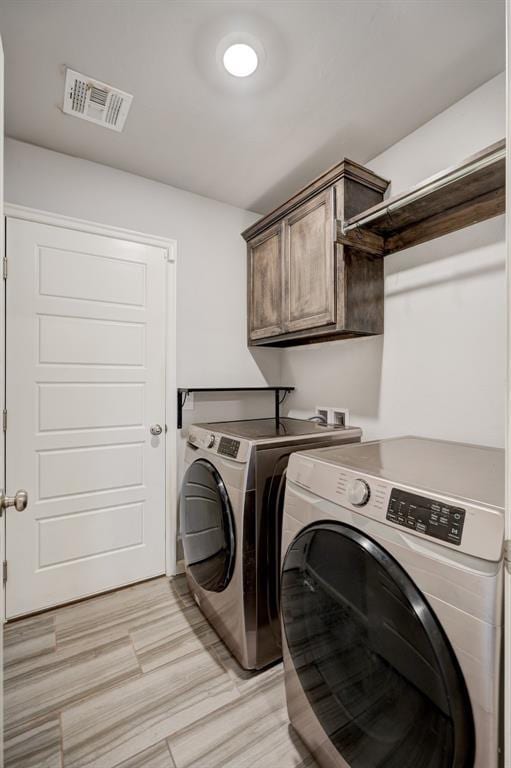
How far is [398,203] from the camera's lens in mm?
1487

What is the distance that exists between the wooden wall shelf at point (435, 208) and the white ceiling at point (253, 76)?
19.4 inches

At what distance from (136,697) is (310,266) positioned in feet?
7.12

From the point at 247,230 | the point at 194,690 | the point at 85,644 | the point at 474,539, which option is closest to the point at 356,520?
the point at 474,539

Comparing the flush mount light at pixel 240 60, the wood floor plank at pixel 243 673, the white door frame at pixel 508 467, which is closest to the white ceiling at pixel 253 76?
the flush mount light at pixel 240 60

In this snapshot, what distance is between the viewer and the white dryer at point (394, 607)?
69 cm

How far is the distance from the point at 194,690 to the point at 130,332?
72.5 inches

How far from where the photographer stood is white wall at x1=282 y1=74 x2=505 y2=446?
1.46 m

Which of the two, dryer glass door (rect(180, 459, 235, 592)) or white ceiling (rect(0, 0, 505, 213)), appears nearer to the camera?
white ceiling (rect(0, 0, 505, 213))

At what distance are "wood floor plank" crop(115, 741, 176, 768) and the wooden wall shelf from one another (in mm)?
2208

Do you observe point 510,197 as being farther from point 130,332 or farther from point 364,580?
point 130,332

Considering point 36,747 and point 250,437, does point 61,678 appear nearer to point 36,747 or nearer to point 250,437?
point 36,747

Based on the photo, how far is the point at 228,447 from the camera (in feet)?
5.37

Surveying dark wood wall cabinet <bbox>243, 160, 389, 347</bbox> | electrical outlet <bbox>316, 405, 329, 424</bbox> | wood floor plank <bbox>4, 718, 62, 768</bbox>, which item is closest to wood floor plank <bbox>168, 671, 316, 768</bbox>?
wood floor plank <bbox>4, 718, 62, 768</bbox>

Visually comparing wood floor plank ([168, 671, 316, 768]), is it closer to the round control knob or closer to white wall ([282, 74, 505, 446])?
the round control knob
